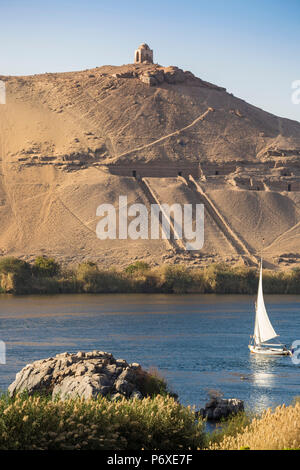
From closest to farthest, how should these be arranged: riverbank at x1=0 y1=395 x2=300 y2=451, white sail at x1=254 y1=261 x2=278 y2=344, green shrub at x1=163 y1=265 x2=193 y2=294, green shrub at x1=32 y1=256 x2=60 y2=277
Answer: riverbank at x1=0 y1=395 x2=300 y2=451
white sail at x1=254 y1=261 x2=278 y2=344
green shrub at x1=32 y1=256 x2=60 y2=277
green shrub at x1=163 y1=265 x2=193 y2=294

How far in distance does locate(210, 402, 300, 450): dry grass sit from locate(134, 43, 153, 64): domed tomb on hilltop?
8280cm

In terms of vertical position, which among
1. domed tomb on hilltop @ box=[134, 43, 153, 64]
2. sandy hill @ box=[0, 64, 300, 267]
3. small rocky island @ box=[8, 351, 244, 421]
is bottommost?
small rocky island @ box=[8, 351, 244, 421]

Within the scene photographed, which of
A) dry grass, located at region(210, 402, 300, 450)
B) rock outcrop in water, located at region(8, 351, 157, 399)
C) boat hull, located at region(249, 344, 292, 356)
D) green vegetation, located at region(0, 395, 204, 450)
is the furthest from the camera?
boat hull, located at region(249, 344, 292, 356)

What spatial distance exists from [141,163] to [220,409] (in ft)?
175

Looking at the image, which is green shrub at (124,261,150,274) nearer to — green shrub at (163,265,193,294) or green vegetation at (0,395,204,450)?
green shrub at (163,265,193,294)

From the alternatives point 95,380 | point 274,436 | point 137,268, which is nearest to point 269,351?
point 95,380

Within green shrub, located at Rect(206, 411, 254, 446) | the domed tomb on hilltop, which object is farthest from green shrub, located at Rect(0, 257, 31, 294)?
the domed tomb on hilltop

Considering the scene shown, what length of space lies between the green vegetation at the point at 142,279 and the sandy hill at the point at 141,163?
484 centimetres

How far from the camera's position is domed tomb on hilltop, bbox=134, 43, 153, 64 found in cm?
9156

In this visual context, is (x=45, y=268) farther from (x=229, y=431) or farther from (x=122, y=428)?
(x=122, y=428)

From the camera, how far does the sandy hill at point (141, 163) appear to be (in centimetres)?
6228

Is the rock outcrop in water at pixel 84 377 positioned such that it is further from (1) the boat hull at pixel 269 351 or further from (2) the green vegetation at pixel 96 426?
(1) the boat hull at pixel 269 351

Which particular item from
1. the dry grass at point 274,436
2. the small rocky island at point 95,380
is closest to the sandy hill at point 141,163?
the small rocky island at point 95,380

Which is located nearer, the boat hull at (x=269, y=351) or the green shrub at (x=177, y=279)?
the boat hull at (x=269, y=351)
